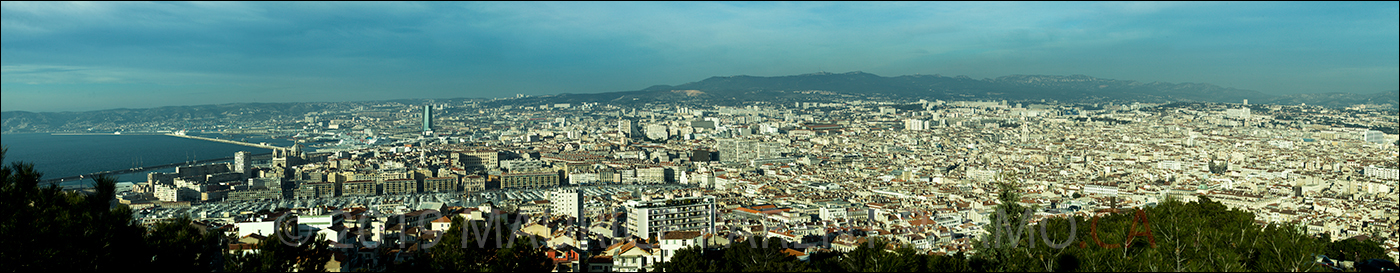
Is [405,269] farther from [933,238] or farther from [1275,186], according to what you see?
[1275,186]

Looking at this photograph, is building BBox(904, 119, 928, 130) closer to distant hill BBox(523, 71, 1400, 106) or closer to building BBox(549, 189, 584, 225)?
distant hill BBox(523, 71, 1400, 106)

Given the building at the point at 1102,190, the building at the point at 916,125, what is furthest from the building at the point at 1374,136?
the building at the point at 1102,190

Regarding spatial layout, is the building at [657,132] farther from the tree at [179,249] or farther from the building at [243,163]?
→ the tree at [179,249]

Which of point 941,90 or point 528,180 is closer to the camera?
point 528,180

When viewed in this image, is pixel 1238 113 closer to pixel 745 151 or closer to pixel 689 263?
pixel 745 151

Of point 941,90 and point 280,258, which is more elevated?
point 941,90

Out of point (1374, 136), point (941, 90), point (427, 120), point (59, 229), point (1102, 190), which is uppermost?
point (941, 90)

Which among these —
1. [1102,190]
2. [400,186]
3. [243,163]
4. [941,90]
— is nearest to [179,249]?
[400,186]

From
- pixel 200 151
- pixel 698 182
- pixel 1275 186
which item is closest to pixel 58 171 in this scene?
pixel 200 151
